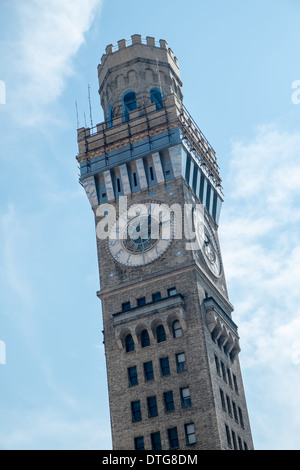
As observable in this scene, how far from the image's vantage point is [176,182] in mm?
90875

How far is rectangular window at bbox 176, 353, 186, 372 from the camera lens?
268 ft

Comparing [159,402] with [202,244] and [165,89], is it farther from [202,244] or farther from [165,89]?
[165,89]

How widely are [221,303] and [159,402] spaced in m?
15.7

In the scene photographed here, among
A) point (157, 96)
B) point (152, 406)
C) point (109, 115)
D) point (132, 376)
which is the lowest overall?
point (152, 406)

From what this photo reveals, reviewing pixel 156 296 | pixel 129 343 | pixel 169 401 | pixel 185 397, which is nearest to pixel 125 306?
pixel 156 296

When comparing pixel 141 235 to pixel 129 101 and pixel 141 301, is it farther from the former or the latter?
pixel 129 101

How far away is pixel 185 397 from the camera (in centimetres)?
8012

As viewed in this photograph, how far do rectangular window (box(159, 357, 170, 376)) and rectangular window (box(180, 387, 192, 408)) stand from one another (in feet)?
7.92

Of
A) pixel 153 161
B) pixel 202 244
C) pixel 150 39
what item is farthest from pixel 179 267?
pixel 150 39

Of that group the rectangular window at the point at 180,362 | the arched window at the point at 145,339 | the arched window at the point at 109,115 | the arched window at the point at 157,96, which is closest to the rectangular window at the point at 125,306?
the arched window at the point at 145,339

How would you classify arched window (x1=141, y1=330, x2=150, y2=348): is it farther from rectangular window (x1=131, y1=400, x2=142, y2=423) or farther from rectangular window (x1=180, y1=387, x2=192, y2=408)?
rectangular window (x1=180, y1=387, x2=192, y2=408)

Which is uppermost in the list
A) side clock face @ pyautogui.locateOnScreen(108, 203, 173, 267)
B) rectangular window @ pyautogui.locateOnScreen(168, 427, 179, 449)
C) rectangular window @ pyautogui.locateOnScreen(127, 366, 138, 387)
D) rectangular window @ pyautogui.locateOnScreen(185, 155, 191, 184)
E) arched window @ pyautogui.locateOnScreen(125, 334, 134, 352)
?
rectangular window @ pyautogui.locateOnScreen(185, 155, 191, 184)

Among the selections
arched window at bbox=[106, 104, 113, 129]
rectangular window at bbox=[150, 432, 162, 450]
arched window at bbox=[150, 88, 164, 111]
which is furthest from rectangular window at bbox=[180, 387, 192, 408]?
arched window at bbox=[150, 88, 164, 111]

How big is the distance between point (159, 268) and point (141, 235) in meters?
4.50
